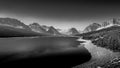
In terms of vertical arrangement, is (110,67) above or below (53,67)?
above

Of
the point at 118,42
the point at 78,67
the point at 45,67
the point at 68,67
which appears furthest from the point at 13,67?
the point at 118,42

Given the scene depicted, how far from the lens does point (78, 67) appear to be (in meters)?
32.5

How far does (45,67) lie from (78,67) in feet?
34.7

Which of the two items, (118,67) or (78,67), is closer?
(118,67)

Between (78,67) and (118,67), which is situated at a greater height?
(118,67)

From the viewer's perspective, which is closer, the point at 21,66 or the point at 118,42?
the point at 21,66

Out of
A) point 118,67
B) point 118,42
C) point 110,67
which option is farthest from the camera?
point 118,42

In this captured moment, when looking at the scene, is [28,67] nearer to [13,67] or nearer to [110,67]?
[13,67]

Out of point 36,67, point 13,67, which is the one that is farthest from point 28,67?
point 13,67

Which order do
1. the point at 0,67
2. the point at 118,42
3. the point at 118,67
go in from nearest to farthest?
the point at 118,67 → the point at 0,67 → the point at 118,42

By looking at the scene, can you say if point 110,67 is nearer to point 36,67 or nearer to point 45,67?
point 45,67

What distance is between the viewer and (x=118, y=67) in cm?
2300

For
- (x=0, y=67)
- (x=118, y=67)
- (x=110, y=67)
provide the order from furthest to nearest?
1. (x=0, y=67)
2. (x=110, y=67)
3. (x=118, y=67)

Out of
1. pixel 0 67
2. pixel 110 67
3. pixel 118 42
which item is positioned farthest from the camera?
pixel 118 42
